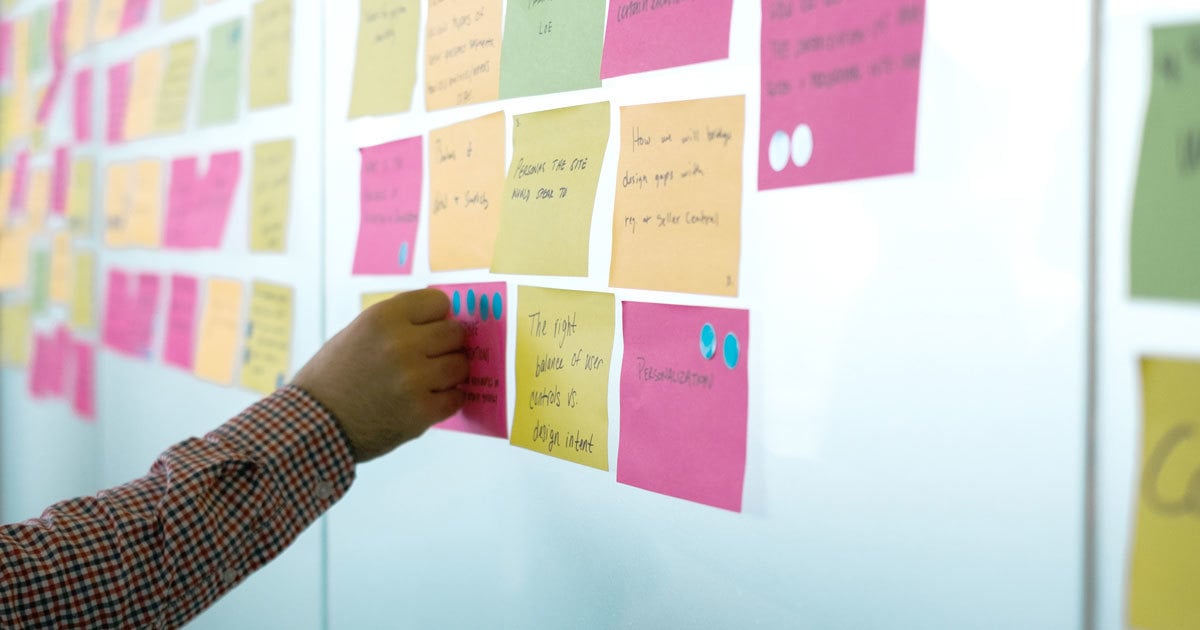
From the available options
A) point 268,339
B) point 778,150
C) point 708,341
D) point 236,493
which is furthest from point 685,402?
point 268,339

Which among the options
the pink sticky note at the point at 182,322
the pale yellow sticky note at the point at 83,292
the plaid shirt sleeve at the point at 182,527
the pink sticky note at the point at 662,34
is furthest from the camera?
the pale yellow sticky note at the point at 83,292

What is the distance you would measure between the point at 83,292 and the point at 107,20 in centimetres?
46

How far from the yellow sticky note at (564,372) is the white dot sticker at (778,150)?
17 centimetres

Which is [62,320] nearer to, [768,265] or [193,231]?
[193,231]

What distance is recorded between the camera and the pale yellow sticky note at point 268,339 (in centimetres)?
107

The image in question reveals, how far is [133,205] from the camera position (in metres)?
1.44

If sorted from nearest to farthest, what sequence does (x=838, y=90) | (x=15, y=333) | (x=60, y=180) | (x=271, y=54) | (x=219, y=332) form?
(x=838, y=90), (x=271, y=54), (x=219, y=332), (x=60, y=180), (x=15, y=333)

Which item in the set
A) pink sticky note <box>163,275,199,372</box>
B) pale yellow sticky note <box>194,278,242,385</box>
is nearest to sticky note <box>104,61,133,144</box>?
pink sticky note <box>163,275,199,372</box>

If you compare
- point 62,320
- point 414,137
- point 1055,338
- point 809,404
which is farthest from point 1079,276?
point 62,320

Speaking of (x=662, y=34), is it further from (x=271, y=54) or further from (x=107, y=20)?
(x=107, y=20)

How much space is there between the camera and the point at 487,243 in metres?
0.79

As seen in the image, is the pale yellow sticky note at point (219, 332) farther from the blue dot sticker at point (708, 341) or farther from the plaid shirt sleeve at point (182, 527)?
the blue dot sticker at point (708, 341)

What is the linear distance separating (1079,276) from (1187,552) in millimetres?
131

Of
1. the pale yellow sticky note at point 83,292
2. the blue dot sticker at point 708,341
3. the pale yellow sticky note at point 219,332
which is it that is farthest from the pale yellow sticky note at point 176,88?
the blue dot sticker at point 708,341
